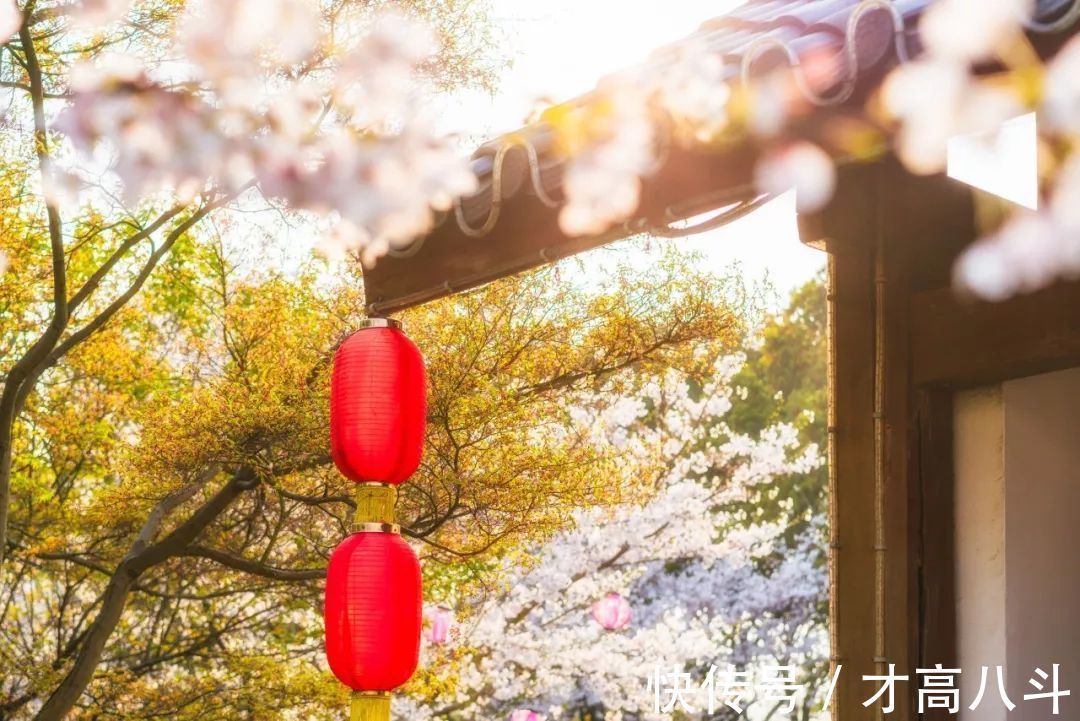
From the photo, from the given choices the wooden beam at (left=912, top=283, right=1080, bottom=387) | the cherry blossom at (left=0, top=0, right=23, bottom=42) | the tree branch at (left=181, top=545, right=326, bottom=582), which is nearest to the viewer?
the wooden beam at (left=912, top=283, right=1080, bottom=387)

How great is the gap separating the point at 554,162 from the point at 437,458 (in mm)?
5684

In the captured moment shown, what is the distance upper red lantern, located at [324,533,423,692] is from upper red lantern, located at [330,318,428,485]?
0.89 feet

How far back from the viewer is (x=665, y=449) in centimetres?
1451

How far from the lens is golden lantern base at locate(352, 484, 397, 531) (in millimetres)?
4551

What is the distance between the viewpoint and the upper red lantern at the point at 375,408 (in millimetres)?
4656

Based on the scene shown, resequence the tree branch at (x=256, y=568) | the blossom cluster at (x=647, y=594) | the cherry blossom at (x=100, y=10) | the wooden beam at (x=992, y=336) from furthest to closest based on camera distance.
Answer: the blossom cluster at (x=647, y=594)
the tree branch at (x=256, y=568)
the cherry blossom at (x=100, y=10)
the wooden beam at (x=992, y=336)

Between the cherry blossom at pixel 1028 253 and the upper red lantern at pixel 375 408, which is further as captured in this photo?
the upper red lantern at pixel 375 408

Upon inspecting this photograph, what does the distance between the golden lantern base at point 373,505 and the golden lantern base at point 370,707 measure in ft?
1.98

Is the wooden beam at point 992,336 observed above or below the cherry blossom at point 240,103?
below

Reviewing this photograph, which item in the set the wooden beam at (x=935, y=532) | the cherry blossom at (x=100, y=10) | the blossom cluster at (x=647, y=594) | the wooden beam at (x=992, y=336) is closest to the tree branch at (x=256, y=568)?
the blossom cluster at (x=647, y=594)

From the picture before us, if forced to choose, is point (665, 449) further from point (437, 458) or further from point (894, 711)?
point (894, 711)

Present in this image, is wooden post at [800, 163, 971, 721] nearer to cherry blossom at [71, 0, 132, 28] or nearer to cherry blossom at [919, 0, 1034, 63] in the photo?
cherry blossom at [919, 0, 1034, 63]

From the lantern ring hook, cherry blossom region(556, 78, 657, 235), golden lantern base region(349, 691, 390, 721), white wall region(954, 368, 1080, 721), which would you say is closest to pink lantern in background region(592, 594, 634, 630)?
golden lantern base region(349, 691, 390, 721)

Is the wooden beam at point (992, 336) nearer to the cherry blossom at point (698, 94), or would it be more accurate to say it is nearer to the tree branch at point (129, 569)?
the cherry blossom at point (698, 94)
